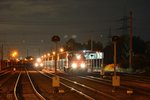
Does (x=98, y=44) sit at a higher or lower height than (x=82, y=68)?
higher

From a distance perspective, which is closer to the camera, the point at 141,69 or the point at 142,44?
the point at 141,69

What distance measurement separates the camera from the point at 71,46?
167 metres

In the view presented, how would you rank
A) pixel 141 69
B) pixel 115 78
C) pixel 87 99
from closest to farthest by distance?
pixel 87 99
pixel 115 78
pixel 141 69

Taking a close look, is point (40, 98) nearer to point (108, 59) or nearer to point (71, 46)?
point (108, 59)

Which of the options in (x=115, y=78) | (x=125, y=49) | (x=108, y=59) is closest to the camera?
(x=115, y=78)

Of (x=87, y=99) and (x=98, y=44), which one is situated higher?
(x=98, y=44)

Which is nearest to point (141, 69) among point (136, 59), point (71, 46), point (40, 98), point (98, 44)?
point (136, 59)

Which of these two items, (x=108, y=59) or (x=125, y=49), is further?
(x=108, y=59)

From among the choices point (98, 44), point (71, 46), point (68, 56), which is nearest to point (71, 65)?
point (68, 56)

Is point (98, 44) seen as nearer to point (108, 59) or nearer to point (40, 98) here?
point (108, 59)

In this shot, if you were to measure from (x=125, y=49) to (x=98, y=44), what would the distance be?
54.4 metres

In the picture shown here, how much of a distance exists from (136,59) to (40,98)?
49533 millimetres

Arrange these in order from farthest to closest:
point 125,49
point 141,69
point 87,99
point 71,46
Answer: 1. point 71,46
2. point 125,49
3. point 141,69
4. point 87,99

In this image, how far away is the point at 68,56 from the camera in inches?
2534
